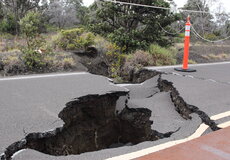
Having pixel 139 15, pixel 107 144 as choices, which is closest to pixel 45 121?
pixel 107 144

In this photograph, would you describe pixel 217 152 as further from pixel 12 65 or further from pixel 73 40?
pixel 73 40

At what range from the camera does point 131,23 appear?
10719 millimetres

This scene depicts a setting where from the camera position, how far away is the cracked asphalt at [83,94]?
10.2ft

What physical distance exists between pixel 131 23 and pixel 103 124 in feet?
22.6

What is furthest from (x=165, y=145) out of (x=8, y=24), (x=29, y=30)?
(x=8, y=24)

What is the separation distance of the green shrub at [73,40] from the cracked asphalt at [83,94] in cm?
347

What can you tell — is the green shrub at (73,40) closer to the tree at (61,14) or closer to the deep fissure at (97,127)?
the deep fissure at (97,127)

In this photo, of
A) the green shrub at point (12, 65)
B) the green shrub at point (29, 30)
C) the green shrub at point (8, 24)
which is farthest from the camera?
the green shrub at point (8, 24)

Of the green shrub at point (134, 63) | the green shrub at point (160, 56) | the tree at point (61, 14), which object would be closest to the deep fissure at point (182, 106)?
the green shrub at point (134, 63)

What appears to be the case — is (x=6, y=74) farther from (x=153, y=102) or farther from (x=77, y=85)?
(x=153, y=102)

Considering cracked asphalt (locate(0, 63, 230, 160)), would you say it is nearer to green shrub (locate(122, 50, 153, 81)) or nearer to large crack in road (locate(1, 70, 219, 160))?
large crack in road (locate(1, 70, 219, 160))

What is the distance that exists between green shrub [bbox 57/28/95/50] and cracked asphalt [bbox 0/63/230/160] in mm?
3470

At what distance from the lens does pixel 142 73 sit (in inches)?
304

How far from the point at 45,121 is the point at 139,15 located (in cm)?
781
